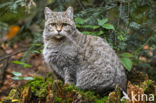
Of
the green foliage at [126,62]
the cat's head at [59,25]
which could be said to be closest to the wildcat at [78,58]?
the cat's head at [59,25]

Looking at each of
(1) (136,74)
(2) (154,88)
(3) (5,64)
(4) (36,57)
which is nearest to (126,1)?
(1) (136,74)

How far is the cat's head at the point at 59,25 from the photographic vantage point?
371 cm

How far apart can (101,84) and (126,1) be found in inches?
61.6

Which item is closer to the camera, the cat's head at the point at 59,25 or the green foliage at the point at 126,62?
the cat's head at the point at 59,25

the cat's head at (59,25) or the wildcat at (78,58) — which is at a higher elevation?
the cat's head at (59,25)

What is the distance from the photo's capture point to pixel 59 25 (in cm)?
372

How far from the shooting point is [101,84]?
364 cm

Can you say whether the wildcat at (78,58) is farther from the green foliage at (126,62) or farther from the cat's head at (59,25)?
the green foliage at (126,62)

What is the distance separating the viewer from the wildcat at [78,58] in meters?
3.67

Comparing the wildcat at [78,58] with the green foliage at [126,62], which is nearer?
the wildcat at [78,58]

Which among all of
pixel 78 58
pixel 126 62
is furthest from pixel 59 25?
pixel 126 62

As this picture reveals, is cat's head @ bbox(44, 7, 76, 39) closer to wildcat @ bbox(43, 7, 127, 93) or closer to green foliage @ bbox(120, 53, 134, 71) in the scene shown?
wildcat @ bbox(43, 7, 127, 93)

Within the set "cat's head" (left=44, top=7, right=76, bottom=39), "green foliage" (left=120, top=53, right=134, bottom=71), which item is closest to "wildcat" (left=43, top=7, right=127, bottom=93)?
"cat's head" (left=44, top=7, right=76, bottom=39)

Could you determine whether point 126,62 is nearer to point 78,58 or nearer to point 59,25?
point 78,58
